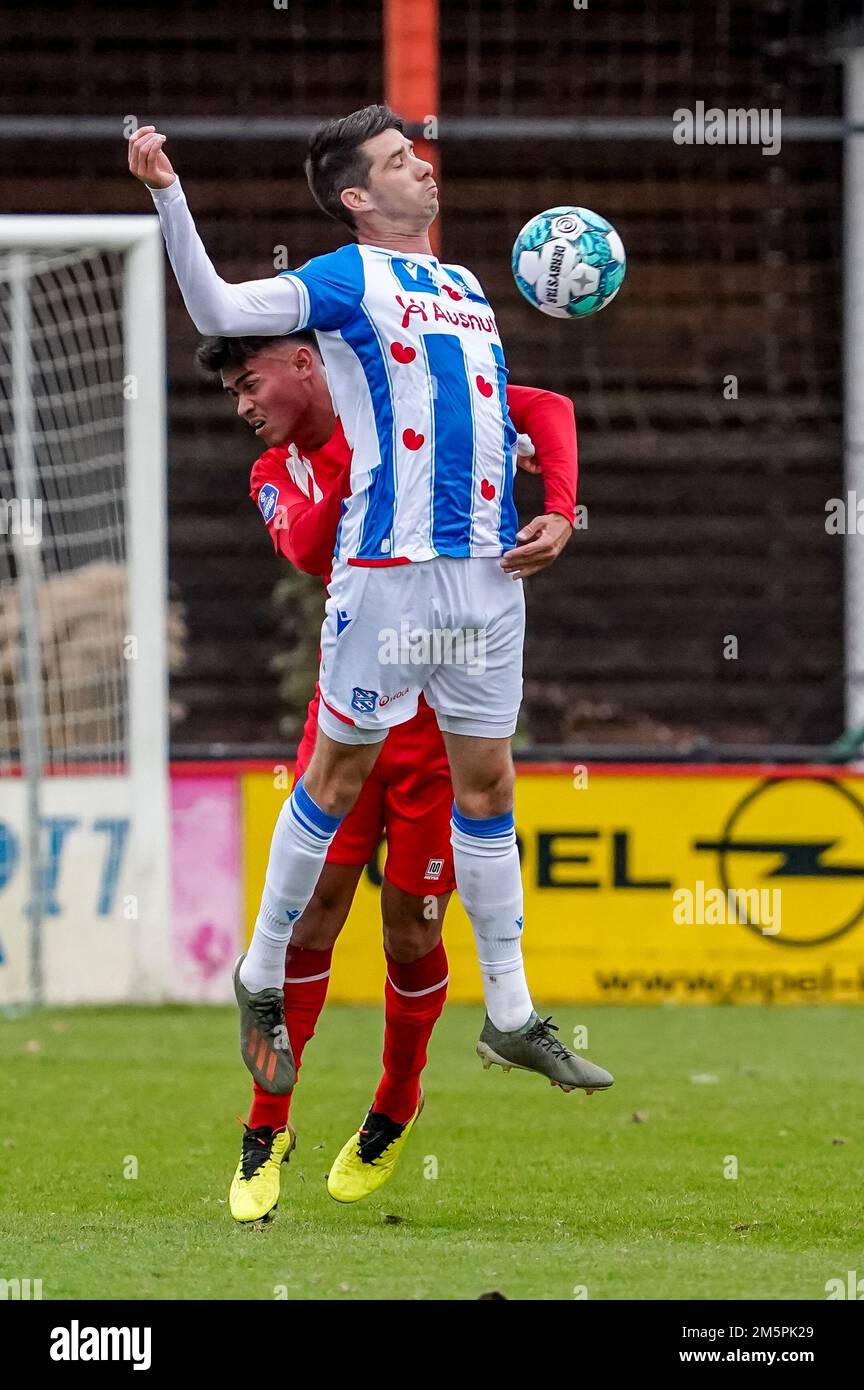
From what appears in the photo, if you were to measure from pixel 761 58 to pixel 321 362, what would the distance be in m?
9.26

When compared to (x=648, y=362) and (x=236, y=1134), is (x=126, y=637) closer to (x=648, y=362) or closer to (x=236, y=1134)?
(x=236, y=1134)

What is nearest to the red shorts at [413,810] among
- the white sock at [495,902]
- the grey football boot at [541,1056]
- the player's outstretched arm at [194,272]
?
the white sock at [495,902]

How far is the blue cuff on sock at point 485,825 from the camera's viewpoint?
4.53 metres

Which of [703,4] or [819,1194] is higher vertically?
[703,4]

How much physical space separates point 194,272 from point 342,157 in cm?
65

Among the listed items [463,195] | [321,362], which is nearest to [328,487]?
[321,362]

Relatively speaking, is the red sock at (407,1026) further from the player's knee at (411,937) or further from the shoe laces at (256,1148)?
the shoe laces at (256,1148)

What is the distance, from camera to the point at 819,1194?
496 cm

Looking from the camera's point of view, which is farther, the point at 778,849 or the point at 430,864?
the point at 778,849

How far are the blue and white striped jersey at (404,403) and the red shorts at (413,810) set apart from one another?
60 centimetres

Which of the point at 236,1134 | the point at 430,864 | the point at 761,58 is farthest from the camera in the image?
the point at 761,58

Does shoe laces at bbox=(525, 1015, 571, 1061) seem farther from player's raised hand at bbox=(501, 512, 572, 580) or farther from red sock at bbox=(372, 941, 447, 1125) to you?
player's raised hand at bbox=(501, 512, 572, 580)

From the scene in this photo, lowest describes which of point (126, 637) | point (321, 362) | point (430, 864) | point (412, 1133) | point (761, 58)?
point (412, 1133)

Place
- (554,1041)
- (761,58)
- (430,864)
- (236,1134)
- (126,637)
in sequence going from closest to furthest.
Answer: (554,1041), (430,864), (236,1134), (126,637), (761,58)
